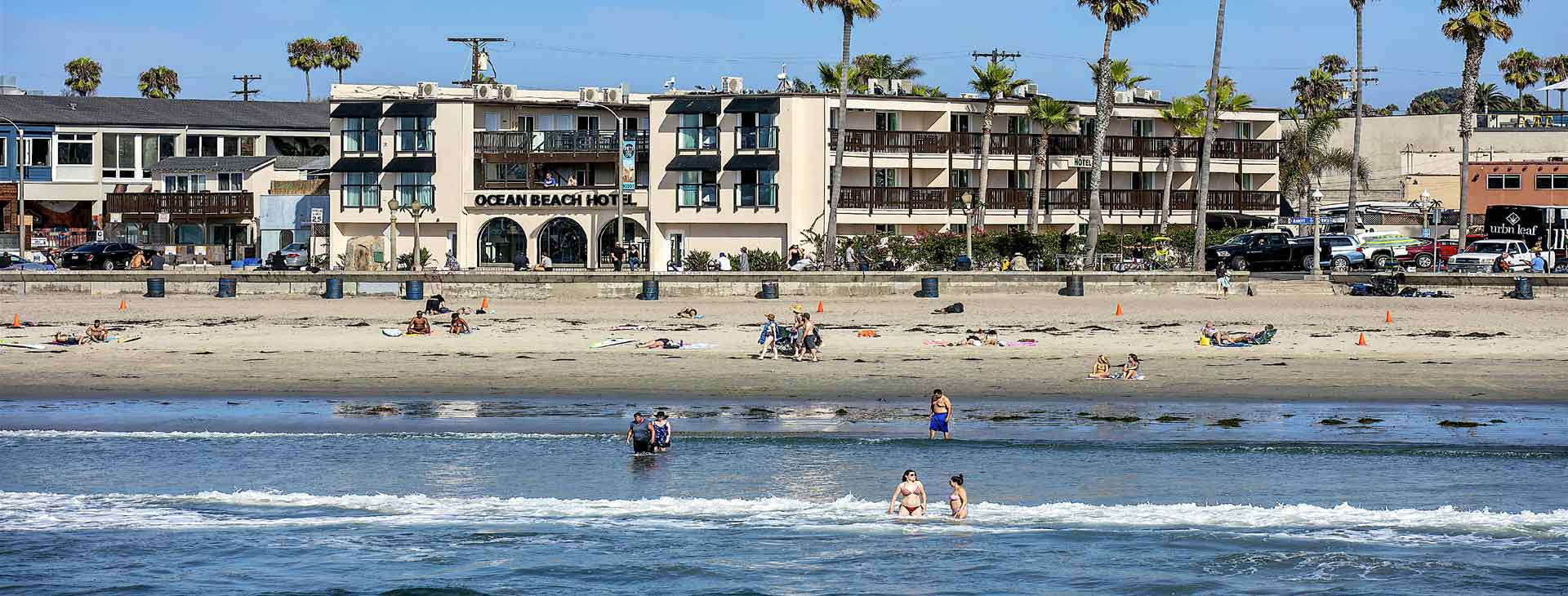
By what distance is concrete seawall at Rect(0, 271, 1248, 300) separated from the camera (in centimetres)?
4722

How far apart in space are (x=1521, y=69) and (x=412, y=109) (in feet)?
254

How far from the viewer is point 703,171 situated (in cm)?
6519

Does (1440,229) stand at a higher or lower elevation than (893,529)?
higher

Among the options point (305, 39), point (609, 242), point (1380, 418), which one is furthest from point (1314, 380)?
point (305, 39)

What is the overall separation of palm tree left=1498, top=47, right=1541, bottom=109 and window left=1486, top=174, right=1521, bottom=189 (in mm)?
27181

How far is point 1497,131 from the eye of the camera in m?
89.3

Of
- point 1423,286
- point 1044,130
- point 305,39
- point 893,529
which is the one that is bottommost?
point 893,529

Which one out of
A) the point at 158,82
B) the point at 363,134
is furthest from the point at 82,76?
the point at 363,134

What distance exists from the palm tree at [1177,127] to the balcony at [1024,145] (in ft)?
1.63

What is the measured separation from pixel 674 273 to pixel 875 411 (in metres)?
23.0

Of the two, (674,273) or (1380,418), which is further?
(674,273)

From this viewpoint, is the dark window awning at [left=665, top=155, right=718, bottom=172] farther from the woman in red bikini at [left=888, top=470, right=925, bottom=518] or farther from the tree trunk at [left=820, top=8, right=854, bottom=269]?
the woman in red bikini at [left=888, top=470, right=925, bottom=518]

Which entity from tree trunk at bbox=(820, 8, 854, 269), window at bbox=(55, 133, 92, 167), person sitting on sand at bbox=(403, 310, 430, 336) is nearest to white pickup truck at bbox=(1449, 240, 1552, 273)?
tree trunk at bbox=(820, 8, 854, 269)

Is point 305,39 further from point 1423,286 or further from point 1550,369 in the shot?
point 1550,369
